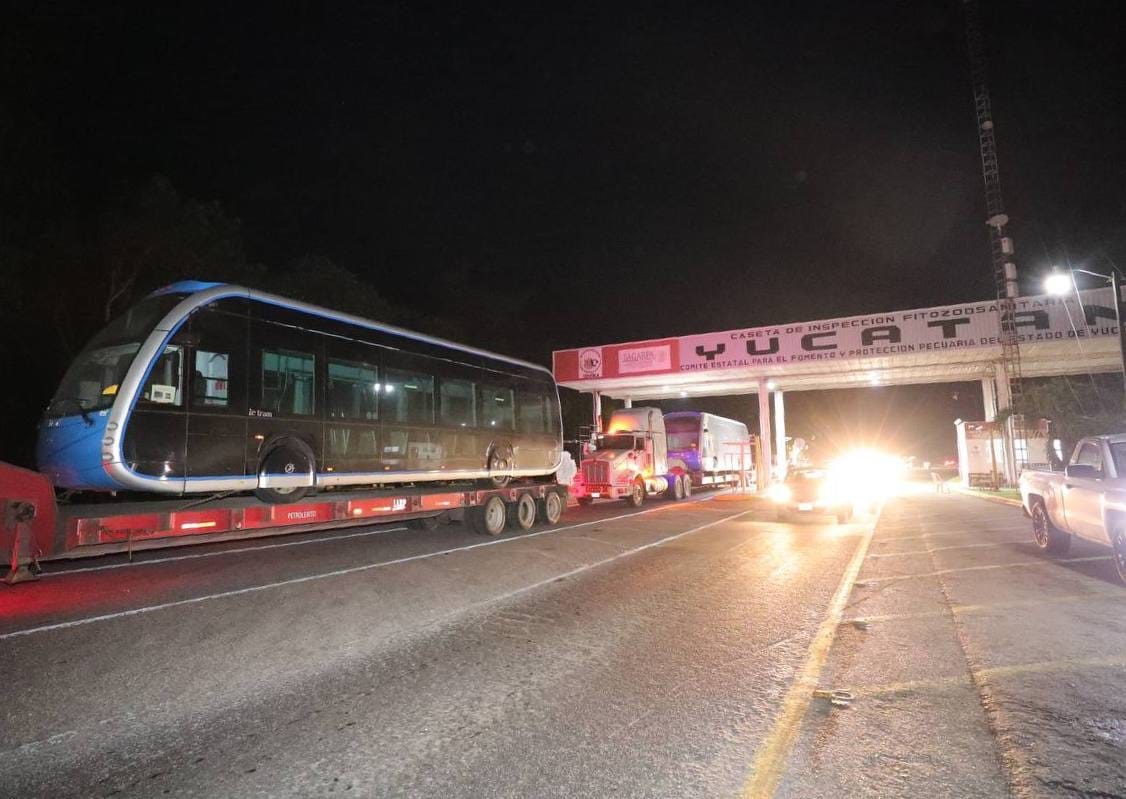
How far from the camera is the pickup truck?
7954mm

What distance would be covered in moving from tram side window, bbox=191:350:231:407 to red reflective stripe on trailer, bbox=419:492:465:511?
4.19m

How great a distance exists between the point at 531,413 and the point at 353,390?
617cm

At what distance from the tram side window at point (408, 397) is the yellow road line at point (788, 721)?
24.8 feet

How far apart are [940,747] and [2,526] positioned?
8.11 meters

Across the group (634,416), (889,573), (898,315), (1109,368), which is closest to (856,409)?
(1109,368)

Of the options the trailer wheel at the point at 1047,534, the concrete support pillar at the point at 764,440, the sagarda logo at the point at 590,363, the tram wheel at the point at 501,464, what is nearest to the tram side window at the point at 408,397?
the tram wheel at the point at 501,464

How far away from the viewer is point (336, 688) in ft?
16.3

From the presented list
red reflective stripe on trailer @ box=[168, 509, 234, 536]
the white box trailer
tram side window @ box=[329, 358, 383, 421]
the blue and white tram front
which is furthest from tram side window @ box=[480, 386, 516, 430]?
the white box trailer

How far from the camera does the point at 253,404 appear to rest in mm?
9031

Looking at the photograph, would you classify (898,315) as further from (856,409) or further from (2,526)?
(856,409)

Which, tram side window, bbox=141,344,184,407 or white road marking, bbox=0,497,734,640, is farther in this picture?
tram side window, bbox=141,344,184,407

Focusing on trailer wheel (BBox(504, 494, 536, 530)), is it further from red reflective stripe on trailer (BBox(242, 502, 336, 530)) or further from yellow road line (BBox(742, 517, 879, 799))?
yellow road line (BBox(742, 517, 879, 799))

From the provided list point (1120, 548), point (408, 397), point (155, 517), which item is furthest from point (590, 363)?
point (155, 517)

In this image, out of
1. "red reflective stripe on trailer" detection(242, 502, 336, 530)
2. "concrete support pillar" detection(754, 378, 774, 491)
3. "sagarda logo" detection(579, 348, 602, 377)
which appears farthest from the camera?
"concrete support pillar" detection(754, 378, 774, 491)
